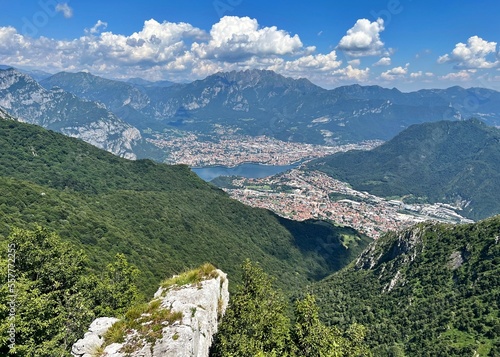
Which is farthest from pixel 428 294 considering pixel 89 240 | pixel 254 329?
pixel 89 240

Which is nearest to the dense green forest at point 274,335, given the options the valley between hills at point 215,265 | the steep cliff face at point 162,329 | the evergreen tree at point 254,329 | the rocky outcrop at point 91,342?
the evergreen tree at point 254,329

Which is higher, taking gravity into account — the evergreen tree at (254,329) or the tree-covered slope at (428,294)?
the evergreen tree at (254,329)

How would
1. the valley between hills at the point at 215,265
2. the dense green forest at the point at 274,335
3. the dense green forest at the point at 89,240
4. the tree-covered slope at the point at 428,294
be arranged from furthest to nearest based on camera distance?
the tree-covered slope at the point at 428,294, the dense green forest at the point at 89,240, the valley between hills at the point at 215,265, the dense green forest at the point at 274,335

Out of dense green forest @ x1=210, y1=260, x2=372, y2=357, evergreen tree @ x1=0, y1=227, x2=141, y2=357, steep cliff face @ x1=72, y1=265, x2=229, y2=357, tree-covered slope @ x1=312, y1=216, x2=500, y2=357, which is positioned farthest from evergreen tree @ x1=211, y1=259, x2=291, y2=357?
tree-covered slope @ x1=312, y1=216, x2=500, y2=357

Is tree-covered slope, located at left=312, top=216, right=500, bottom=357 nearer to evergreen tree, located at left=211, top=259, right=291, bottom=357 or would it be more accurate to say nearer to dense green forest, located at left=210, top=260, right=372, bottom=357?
evergreen tree, located at left=211, top=259, right=291, bottom=357

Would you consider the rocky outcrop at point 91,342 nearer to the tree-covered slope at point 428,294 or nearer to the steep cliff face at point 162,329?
the steep cliff face at point 162,329
